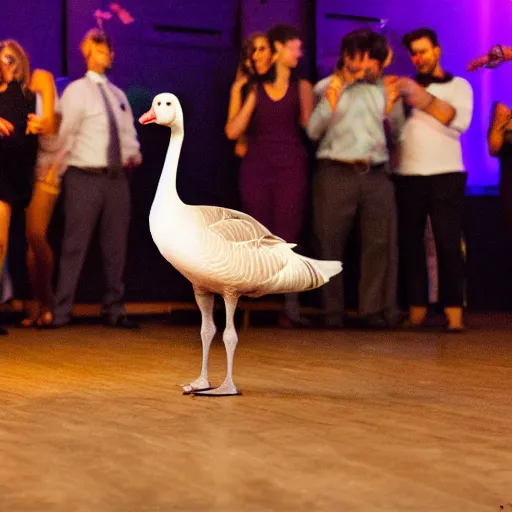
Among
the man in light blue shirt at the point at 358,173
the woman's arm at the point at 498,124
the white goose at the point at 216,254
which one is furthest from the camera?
the woman's arm at the point at 498,124

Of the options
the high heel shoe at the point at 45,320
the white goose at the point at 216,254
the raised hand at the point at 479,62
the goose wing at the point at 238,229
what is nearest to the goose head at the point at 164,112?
the white goose at the point at 216,254

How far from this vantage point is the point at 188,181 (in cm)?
740

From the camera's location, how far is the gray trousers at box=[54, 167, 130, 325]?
6434 millimetres

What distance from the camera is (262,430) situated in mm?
3121

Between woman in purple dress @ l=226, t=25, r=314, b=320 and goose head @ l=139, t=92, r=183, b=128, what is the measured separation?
255 centimetres

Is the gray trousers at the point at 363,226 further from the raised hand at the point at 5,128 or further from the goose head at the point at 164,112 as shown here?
the goose head at the point at 164,112

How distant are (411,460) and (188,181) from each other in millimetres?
4882

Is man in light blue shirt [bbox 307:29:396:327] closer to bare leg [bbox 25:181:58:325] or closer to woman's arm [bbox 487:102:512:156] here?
woman's arm [bbox 487:102:512:156]

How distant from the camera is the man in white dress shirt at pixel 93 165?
6.40m

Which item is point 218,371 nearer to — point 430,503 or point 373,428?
point 373,428

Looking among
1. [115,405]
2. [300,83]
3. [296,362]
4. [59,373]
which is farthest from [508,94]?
[115,405]

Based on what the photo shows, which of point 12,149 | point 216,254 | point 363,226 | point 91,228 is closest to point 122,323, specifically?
point 91,228

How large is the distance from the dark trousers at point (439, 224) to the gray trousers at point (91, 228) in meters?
1.60

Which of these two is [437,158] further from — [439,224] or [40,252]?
[40,252]
